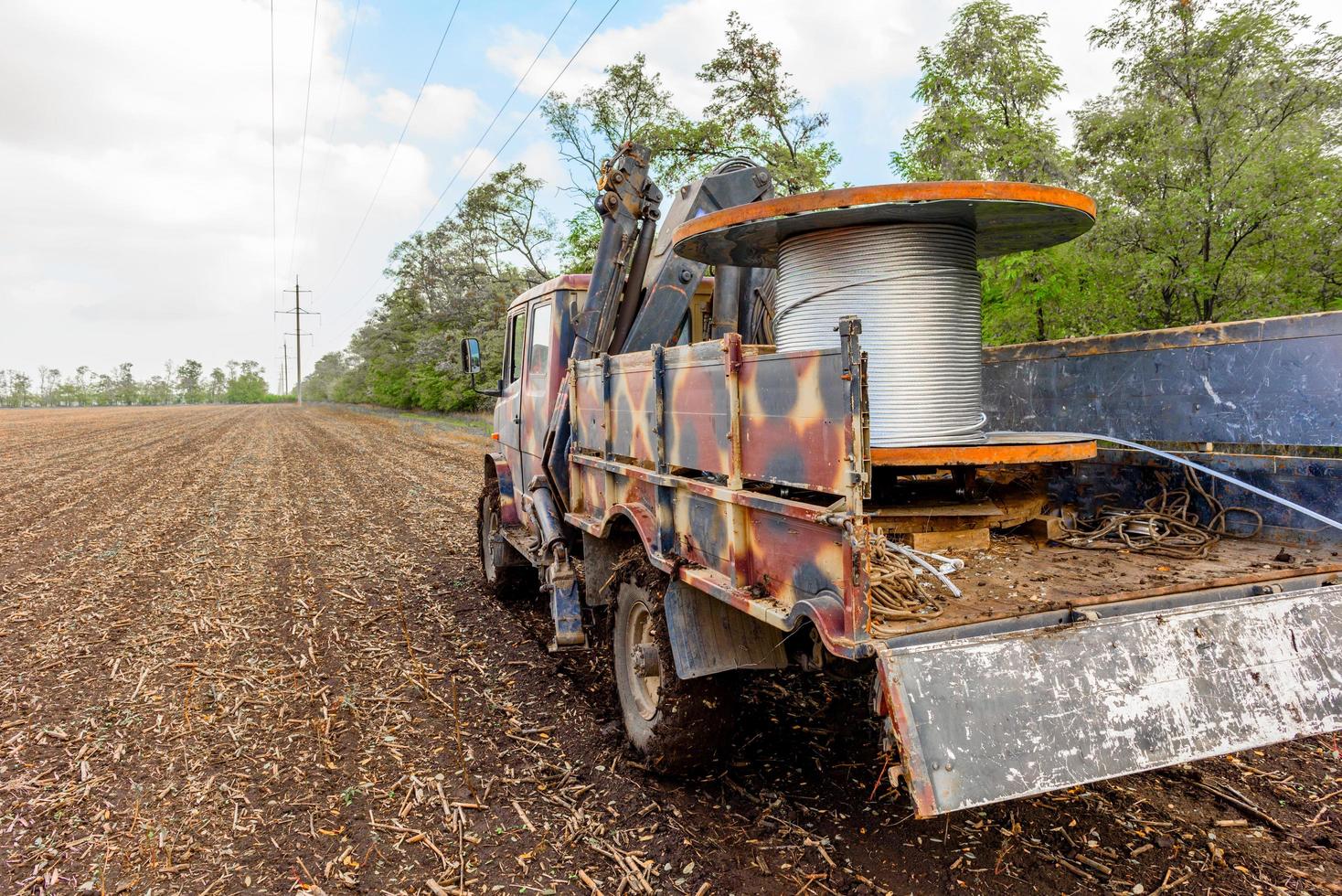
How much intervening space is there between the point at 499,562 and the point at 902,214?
4.98 meters

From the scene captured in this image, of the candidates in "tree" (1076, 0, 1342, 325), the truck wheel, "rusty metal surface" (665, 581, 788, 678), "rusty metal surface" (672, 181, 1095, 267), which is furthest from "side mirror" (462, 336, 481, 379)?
"tree" (1076, 0, 1342, 325)

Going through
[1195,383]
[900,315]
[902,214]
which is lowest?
[1195,383]

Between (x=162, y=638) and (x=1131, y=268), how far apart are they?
11676mm

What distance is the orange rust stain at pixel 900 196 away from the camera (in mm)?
3621

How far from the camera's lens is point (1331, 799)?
372 centimetres

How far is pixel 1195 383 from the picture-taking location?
4324 millimetres

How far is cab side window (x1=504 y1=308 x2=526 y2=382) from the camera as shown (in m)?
7.19

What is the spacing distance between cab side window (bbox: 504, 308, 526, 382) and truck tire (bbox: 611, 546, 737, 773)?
11.0 ft

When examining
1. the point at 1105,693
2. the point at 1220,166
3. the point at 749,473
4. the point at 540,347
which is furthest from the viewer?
the point at 1220,166

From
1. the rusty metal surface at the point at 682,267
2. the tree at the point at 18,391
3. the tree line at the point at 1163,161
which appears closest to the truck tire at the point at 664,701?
the rusty metal surface at the point at 682,267

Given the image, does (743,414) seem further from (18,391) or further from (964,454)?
(18,391)

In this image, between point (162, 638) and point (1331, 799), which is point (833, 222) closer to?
point (1331, 799)

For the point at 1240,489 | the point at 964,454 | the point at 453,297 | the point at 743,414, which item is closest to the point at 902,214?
the point at 964,454

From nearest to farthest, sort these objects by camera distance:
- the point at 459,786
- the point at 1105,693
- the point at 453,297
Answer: the point at 1105,693 < the point at 459,786 < the point at 453,297
